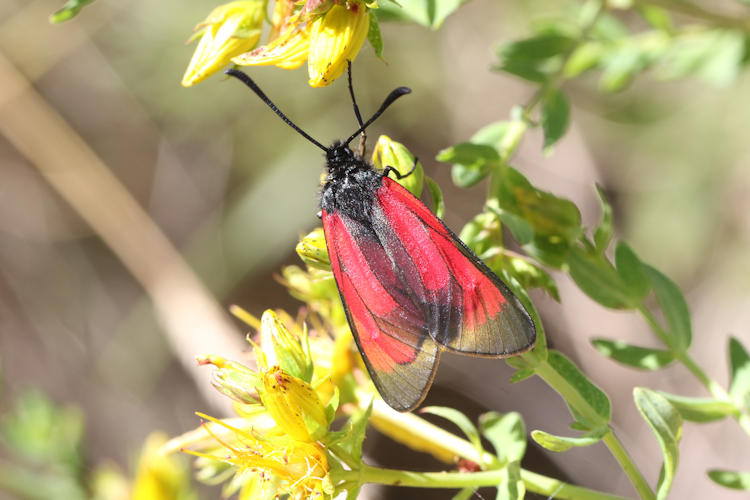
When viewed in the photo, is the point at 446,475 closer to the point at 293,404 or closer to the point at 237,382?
the point at 293,404

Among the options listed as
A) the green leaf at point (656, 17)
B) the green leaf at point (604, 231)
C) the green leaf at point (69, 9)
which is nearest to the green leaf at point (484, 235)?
the green leaf at point (604, 231)

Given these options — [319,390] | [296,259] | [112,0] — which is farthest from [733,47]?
[112,0]

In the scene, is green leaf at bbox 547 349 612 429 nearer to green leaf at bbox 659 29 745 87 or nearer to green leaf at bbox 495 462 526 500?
green leaf at bbox 495 462 526 500

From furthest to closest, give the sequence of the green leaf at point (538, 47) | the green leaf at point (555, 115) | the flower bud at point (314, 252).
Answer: the green leaf at point (538, 47) → the green leaf at point (555, 115) → the flower bud at point (314, 252)

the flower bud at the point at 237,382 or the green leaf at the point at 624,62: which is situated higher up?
the flower bud at the point at 237,382

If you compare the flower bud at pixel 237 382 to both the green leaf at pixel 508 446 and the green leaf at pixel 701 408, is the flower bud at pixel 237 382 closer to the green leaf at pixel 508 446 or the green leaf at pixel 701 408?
the green leaf at pixel 508 446

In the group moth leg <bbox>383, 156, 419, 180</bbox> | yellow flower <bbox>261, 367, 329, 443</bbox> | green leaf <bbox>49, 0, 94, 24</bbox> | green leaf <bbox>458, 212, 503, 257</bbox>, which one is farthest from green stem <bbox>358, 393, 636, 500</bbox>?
green leaf <bbox>49, 0, 94, 24</bbox>

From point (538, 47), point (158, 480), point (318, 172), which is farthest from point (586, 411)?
point (318, 172)
